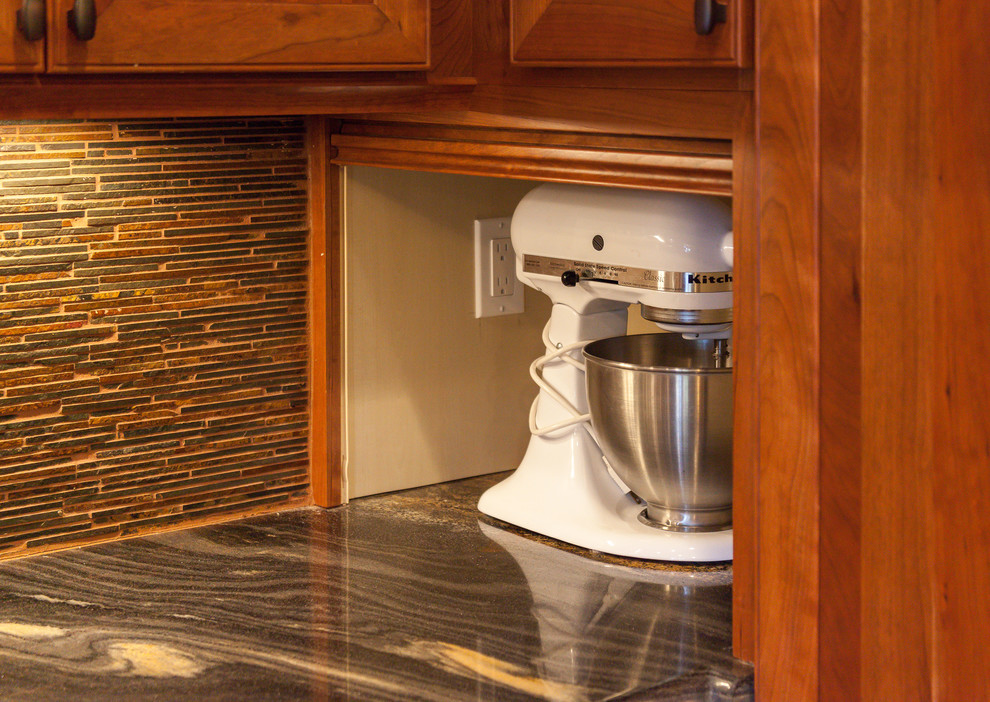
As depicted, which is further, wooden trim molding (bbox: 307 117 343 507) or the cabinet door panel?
wooden trim molding (bbox: 307 117 343 507)

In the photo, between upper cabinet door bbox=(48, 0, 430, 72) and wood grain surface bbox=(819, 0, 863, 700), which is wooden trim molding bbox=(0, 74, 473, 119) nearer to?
upper cabinet door bbox=(48, 0, 430, 72)

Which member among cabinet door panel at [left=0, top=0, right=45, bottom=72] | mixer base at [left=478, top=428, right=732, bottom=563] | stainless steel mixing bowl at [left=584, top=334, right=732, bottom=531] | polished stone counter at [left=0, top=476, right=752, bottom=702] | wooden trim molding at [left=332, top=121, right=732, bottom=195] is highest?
cabinet door panel at [left=0, top=0, right=45, bottom=72]

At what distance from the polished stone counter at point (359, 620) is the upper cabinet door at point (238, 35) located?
0.50 meters

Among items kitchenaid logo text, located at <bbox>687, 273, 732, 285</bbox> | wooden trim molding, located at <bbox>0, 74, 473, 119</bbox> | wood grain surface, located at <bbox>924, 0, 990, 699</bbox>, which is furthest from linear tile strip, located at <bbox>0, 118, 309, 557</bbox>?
wood grain surface, located at <bbox>924, 0, 990, 699</bbox>

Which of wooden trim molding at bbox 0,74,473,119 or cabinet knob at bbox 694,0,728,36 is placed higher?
cabinet knob at bbox 694,0,728,36

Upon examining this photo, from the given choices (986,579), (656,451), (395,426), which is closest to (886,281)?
(986,579)

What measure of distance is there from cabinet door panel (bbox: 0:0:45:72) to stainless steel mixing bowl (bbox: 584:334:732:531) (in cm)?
59

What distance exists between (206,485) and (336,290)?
0.91 ft

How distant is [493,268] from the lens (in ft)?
4.93

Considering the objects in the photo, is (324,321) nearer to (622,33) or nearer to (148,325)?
(148,325)

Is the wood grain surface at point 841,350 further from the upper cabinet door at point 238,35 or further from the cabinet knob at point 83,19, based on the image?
the cabinet knob at point 83,19

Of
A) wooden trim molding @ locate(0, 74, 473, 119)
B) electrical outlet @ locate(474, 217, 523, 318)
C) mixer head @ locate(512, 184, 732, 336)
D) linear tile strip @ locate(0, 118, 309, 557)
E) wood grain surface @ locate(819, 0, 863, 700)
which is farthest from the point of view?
electrical outlet @ locate(474, 217, 523, 318)

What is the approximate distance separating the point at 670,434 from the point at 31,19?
2.21 ft

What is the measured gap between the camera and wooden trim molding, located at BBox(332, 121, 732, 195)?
956 mm
